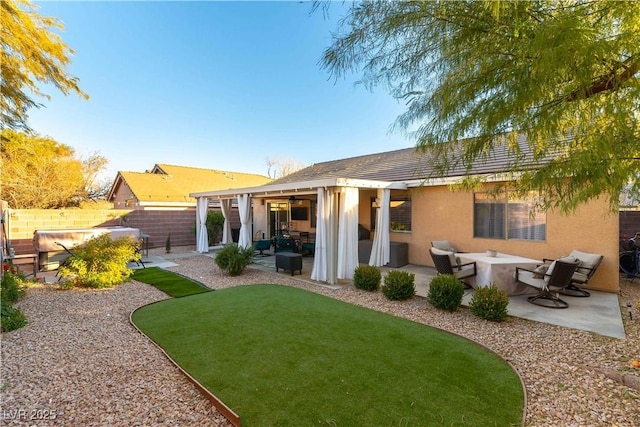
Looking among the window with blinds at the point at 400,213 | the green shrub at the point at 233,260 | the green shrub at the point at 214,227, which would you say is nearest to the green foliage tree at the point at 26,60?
the green shrub at the point at 233,260

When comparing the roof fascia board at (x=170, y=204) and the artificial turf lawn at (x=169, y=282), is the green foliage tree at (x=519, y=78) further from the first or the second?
Result: the roof fascia board at (x=170, y=204)

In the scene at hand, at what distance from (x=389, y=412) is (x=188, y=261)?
1121 centimetres

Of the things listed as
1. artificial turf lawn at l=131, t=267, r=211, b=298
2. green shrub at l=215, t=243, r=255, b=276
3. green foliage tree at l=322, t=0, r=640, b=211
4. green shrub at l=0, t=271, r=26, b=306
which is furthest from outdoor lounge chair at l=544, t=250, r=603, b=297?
green shrub at l=0, t=271, r=26, b=306

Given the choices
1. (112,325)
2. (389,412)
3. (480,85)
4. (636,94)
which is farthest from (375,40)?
(112,325)

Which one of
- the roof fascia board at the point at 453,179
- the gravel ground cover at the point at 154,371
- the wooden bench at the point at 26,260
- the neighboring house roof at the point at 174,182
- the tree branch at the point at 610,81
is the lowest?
the gravel ground cover at the point at 154,371

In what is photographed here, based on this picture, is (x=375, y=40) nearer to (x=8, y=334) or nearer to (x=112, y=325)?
(x=112, y=325)

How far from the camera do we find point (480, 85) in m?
2.83

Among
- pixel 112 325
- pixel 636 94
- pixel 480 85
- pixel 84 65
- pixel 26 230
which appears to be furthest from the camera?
pixel 26 230

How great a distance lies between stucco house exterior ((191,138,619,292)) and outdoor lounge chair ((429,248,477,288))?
5.29 ft

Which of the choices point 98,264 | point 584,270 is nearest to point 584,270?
point 584,270

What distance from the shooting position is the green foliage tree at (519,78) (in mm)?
2318

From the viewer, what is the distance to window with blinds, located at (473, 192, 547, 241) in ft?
27.5

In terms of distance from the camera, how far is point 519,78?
2.55m

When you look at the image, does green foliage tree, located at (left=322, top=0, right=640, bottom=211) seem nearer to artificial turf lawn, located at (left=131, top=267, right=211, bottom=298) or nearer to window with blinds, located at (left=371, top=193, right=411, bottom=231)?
artificial turf lawn, located at (left=131, top=267, right=211, bottom=298)
